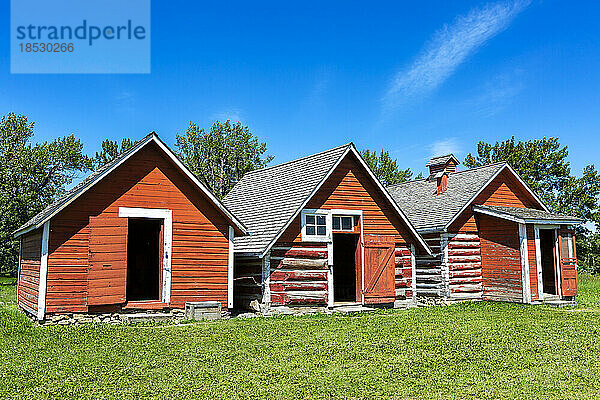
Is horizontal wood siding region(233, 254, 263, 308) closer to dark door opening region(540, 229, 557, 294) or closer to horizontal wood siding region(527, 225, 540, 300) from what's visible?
horizontal wood siding region(527, 225, 540, 300)

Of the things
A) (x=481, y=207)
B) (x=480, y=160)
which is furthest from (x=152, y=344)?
(x=480, y=160)

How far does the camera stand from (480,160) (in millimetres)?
50188

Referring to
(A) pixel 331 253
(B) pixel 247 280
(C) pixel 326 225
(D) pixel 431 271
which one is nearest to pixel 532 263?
(D) pixel 431 271

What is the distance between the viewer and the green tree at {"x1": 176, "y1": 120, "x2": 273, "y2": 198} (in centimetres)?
5975

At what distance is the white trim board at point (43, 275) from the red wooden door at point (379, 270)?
1006cm

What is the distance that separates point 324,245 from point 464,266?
272 inches

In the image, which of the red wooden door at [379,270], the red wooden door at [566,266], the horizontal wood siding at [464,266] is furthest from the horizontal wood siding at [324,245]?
the red wooden door at [566,266]

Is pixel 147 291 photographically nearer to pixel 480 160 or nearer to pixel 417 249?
pixel 417 249

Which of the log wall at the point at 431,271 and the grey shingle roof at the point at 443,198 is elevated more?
the grey shingle roof at the point at 443,198

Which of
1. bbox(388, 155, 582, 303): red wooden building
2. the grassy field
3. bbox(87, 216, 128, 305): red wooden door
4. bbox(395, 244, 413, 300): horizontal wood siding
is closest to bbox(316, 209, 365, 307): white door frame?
bbox(395, 244, 413, 300): horizontal wood siding

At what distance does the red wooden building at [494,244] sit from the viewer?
2112 cm

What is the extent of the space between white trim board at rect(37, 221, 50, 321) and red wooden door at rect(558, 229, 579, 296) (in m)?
18.3

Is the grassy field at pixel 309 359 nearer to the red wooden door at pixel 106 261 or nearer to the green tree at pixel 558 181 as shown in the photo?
the red wooden door at pixel 106 261

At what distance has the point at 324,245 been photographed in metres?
18.7
